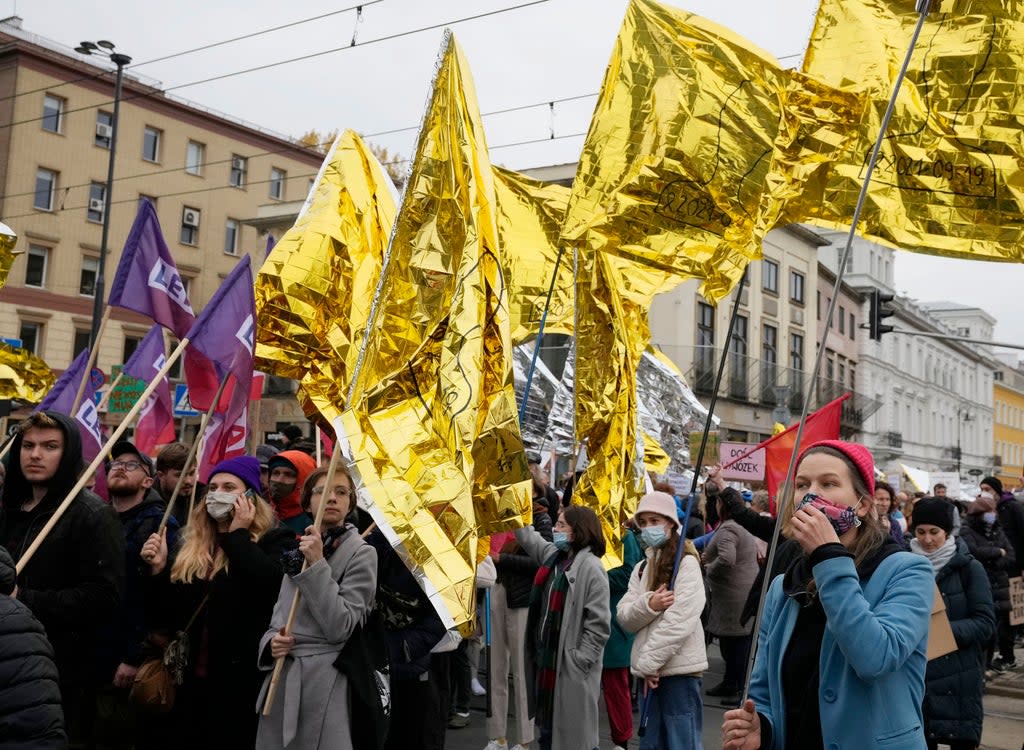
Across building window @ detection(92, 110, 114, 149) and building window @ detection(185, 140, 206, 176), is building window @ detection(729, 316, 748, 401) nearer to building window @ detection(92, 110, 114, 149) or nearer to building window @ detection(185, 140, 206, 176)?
building window @ detection(185, 140, 206, 176)

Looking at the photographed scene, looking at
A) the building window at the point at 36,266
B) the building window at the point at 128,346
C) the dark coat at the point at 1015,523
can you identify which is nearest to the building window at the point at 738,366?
the building window at the point at 128,346

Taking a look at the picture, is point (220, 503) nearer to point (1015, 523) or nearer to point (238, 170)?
point (1015, 523)

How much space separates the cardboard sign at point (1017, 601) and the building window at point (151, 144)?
4000 cm

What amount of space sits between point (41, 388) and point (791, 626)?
405 inches

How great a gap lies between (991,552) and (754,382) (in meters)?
31.6

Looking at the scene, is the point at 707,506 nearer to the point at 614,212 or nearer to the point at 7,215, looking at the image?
the point at 614,212

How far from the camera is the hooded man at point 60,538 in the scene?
15.2ft

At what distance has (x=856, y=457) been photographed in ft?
10.5

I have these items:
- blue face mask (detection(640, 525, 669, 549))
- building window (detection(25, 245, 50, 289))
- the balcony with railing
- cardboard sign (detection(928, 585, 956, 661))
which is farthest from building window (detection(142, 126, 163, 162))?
cardboard sign (detection(928, 585, 956, 661))

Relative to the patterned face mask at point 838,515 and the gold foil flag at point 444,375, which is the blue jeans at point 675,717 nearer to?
the gold foil flag at point 444,375

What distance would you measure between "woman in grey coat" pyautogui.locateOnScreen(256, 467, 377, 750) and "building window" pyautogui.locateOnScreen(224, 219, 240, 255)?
4346 centimetres

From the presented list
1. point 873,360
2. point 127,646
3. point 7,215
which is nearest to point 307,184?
point 7,215

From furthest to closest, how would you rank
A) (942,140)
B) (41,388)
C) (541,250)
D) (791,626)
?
(41,388), (541,250), (942,140), (791,626)

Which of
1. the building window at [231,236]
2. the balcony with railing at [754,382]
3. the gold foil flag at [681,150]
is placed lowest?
the gold foil flag at [681,150]
